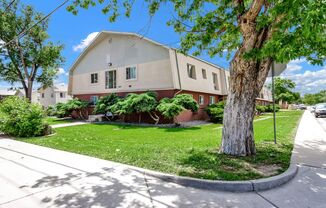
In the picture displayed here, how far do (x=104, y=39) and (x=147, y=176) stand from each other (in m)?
18.0

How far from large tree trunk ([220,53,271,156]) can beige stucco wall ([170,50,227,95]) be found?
10.1 m

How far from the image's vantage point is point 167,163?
5.54 m

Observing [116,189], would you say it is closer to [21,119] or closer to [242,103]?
[242,103]

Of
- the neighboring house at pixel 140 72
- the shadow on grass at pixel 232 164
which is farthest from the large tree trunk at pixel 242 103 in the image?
the neighboring house at pixel 140 72

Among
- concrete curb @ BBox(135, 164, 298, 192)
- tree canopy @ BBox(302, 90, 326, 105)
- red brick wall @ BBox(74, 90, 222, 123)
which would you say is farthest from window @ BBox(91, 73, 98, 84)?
tree canopy @ BBox(302, 90, 326, 105)

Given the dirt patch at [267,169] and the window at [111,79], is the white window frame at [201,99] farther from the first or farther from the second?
the dirt patch at [267,169]

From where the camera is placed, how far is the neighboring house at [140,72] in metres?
16.6

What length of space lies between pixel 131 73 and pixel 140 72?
1166 mm

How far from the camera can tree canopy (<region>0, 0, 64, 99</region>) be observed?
78.8ft

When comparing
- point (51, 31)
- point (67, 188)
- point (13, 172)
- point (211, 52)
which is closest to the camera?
point (67, 188)

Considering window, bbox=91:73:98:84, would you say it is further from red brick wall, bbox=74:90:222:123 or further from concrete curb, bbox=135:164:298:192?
concrete curb, bbox=135:164:298:192

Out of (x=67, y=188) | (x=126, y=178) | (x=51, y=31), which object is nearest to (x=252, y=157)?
(x=126, y=178)

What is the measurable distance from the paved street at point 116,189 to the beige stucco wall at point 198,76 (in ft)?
37.6

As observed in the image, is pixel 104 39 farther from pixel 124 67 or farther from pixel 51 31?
pixel 51 31
